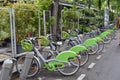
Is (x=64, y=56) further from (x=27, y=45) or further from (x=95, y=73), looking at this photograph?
(x=27, y=45)

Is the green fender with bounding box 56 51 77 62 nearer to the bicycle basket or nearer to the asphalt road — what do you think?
the asphalt road

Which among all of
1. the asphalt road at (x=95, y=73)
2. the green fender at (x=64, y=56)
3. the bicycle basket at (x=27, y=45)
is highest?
the bicycle basket at (x=27, y=45)

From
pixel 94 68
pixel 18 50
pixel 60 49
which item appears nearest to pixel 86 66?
pixel 94 68

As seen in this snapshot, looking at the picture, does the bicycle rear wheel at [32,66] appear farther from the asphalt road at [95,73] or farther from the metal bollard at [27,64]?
the metal bollard at [27,64]

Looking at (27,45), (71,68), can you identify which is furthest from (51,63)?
(27,45)

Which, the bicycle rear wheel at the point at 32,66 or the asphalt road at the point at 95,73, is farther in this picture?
the asphalt road at the point at 95,73

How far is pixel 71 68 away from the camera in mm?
8719

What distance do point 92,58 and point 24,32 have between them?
314cm

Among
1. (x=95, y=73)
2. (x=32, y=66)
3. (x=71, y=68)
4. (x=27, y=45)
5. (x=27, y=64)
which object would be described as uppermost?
(x=27, y=45)

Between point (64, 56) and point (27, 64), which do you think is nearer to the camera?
point (27, 64)

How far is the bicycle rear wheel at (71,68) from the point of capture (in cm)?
849

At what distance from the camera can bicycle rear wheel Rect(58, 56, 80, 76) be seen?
27.9ft

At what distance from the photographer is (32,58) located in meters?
7.95

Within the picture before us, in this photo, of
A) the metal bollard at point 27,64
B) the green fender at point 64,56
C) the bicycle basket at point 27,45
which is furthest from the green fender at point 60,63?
the bicycle basket at point 27,45
